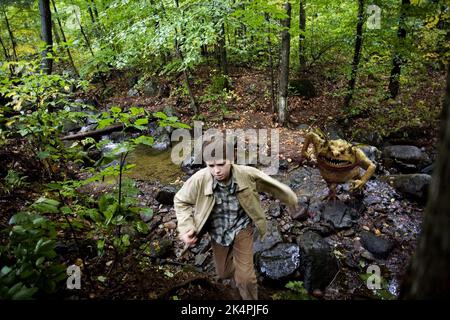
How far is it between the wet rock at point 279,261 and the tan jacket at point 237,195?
183 centimetres

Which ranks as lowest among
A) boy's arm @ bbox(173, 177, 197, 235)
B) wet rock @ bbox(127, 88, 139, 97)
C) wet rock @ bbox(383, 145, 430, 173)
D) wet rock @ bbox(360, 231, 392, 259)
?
wet rock @ bbox(360, 231, 392, 259)

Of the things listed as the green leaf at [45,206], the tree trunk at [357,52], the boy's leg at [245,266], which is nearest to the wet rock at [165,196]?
the boy's leg at [245,266]

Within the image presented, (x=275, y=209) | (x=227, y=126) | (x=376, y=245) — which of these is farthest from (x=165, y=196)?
(x=227, y=126)

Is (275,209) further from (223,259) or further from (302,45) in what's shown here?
(302,45)

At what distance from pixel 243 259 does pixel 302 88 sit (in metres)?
11.1

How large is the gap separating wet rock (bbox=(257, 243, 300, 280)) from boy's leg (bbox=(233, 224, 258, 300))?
1.51 meters

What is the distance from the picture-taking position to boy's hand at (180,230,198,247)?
3194 mm

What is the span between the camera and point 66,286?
9.66ft

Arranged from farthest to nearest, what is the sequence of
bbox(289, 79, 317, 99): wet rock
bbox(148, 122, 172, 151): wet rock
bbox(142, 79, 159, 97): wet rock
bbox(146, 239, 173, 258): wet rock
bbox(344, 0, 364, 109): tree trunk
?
bbox(142, 79, 159, 97): wet rock → bbox(289, 79, 317, 99): wet rock → bbox(148, 122, 172, 151): wet rock → bbox(344, 0, 364, 109): tree trunk → bbox(146, 239, 173, 258): wet rock

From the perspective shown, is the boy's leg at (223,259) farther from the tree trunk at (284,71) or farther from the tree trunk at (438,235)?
the tree trunk at (284,71)

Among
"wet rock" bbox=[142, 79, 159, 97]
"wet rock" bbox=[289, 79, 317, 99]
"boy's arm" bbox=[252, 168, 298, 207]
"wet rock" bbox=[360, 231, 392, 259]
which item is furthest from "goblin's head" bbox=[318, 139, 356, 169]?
"wet rock" bbox=[142, 79, 159, 97]

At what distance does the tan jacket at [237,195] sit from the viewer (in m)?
3.42

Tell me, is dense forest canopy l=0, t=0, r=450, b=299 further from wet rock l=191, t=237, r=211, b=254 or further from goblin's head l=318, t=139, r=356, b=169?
goblin's head l=318, t=139, r=356, b=169
